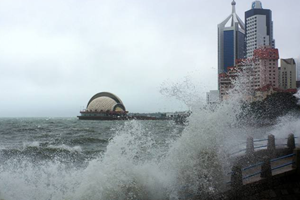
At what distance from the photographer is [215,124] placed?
793 cm

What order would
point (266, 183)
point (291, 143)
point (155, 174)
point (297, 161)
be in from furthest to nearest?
point (291, 143)
point (155, 174)
point (297, 161)
point (266, 183)

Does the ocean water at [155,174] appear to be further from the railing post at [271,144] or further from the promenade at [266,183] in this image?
the railing post at [271,144]

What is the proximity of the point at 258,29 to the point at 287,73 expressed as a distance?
20.3 m

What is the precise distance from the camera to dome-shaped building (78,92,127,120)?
8700 centimetres

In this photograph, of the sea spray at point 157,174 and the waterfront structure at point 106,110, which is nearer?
the sea spray at point 157,174

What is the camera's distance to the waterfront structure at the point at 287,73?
24.7 m

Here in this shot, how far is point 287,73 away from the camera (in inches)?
1036

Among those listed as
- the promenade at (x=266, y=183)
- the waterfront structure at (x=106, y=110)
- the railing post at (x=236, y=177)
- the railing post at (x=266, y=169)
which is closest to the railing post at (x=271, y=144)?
the promenade at (x=266, y=183)

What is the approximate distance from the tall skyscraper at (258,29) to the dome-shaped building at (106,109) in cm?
4992

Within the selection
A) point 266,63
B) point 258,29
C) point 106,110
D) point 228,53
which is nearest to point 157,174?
point 266,63

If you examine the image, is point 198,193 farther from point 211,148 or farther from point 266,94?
point 266,94

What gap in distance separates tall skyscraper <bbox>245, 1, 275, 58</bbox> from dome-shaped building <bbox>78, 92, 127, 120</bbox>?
49.9m

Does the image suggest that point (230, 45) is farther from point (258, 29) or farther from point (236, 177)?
point (236, 177)

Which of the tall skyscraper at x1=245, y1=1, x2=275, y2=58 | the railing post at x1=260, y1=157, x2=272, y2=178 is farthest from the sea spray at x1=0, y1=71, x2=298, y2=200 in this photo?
the tall skyscraper at x1=245, y1=1, x2=275, y2=58
